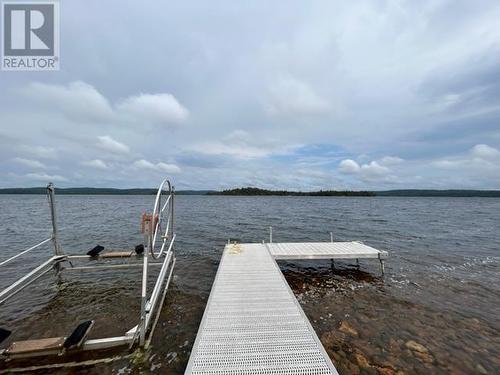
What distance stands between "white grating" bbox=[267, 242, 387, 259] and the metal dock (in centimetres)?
266

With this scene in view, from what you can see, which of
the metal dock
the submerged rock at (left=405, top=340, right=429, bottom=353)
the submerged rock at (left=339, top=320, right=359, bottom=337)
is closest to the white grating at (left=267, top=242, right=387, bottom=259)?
the metal dock

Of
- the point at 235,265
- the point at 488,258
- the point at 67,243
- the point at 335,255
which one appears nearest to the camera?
the point at 235,265

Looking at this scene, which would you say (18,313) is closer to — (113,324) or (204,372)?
(113,324)

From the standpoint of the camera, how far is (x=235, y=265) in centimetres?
940

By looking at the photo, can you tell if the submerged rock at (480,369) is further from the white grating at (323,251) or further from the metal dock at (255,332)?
the white grating at (323,251)

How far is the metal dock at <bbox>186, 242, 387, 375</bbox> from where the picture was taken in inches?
162

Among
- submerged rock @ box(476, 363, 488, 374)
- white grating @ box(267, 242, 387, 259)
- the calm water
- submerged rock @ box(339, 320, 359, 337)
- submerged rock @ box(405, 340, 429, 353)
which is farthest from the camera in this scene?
white grating @ box(267, 242, 387, 259)

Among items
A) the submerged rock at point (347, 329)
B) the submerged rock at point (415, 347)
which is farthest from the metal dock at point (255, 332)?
the submerged rock at point (415, 347)

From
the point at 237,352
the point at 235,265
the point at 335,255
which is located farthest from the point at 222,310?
the point at 335,255

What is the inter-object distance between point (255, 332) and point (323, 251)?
7.45 metres

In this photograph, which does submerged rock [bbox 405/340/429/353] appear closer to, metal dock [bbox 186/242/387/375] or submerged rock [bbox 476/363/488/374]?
submerged rock [bbox 476/363/488/374]

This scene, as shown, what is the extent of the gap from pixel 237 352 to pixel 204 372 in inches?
28.5

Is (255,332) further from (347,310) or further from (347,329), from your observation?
(347,310)

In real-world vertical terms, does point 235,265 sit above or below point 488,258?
above
